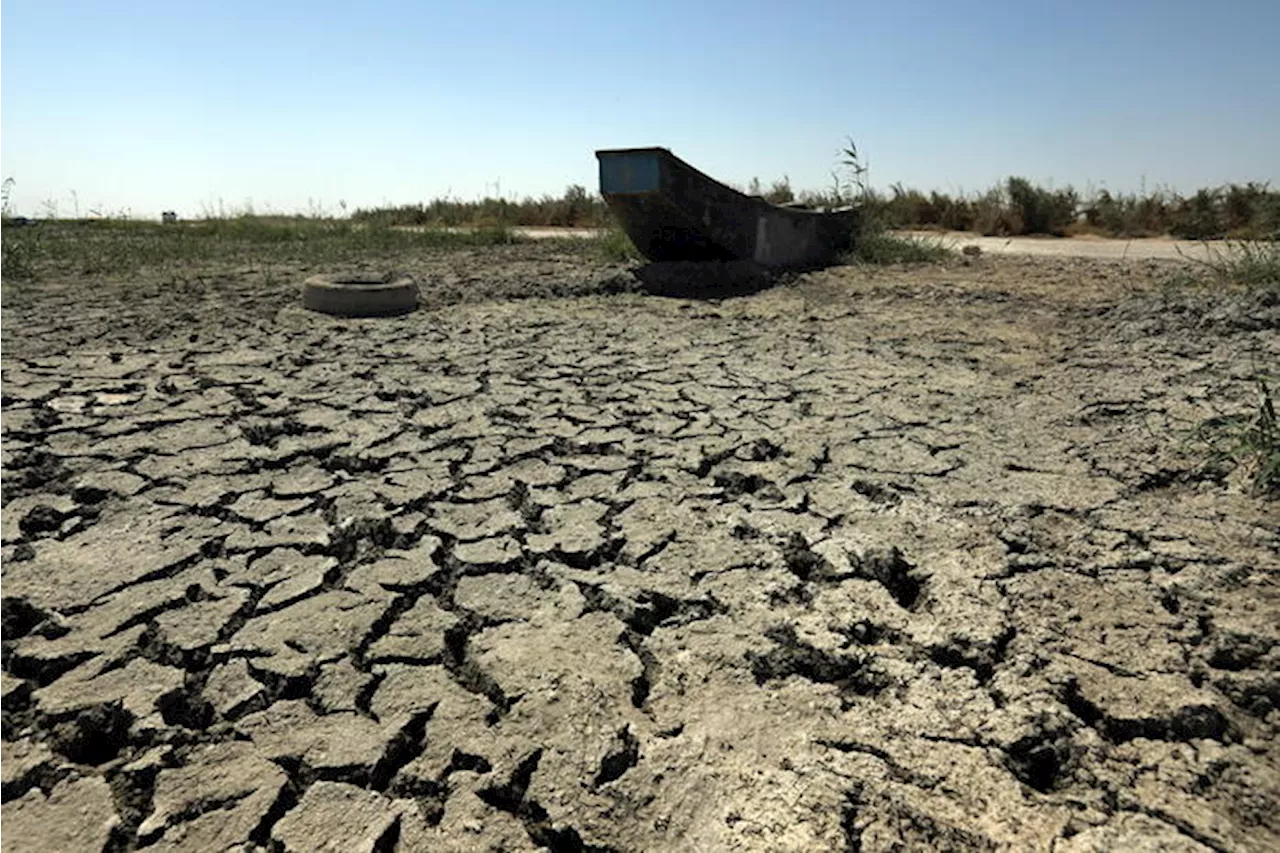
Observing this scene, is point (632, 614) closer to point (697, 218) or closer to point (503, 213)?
point (697, 218)

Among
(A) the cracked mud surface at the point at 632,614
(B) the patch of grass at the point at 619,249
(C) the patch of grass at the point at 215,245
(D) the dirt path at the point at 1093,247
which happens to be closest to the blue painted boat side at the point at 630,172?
(B) the patch of grass at the point at 619,249

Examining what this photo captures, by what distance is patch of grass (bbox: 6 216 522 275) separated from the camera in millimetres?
7941

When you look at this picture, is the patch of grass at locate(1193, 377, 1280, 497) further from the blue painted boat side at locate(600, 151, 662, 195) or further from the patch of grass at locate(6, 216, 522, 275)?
the patch of grass at locate(6, 216, 522, 275)

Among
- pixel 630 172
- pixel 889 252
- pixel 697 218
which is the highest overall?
pixel 630 172

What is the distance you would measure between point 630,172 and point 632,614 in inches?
209

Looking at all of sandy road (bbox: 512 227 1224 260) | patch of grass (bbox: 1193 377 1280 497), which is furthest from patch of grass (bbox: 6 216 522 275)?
patch of grass (bbox: 1193 377 1280 497)

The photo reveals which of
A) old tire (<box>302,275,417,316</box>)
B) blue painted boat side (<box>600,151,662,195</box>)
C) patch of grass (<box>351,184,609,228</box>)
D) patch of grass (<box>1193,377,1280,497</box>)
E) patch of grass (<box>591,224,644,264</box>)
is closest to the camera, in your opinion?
patch of grass (<box>1193,377,1280,497</box>)

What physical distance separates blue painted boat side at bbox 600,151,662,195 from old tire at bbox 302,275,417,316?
6.34 ft

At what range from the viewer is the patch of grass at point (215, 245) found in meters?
7.94

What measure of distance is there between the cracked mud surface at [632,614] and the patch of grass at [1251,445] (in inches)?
2.7

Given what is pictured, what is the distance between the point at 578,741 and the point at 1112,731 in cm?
94

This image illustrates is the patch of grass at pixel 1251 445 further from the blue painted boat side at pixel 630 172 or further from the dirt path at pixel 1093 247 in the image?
the dirt path at pixel 1093 247

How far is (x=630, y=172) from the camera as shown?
6.70 meters

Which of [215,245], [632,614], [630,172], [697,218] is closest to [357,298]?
[630,172]
